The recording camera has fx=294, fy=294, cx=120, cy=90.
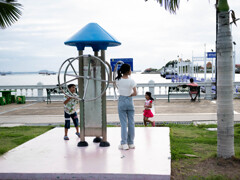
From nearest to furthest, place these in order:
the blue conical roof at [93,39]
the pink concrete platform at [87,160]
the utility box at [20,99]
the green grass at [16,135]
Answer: the pink concrete platform at [87,160]
the blue conical roof at [93,39]
the green grass at [16,135]
the utility box at [20,99]

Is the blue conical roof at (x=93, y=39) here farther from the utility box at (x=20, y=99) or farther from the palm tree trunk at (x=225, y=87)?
the utility box at (x=20, y=99)

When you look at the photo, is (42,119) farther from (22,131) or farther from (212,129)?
(212,129)

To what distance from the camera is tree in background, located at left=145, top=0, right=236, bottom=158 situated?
484cm

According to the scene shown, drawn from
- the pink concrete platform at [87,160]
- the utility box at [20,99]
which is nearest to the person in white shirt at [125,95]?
the pink concrete platform at [87,160]

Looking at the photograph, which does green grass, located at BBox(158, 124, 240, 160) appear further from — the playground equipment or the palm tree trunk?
the playground equipment

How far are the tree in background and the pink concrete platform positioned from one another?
39.6 inches

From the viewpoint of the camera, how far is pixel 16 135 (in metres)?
7.82

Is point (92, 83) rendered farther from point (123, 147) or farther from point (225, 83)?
point (225, 83)

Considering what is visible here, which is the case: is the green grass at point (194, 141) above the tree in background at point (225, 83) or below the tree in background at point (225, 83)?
below

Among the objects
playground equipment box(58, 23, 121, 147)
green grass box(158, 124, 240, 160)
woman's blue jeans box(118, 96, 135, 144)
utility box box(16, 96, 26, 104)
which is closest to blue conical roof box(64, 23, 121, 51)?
playground equipment box(58, 23, 121, 147)

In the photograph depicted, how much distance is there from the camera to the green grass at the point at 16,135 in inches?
263

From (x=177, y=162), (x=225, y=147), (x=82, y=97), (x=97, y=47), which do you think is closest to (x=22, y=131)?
(x=82, y=97)

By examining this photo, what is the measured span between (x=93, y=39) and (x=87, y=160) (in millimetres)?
2258

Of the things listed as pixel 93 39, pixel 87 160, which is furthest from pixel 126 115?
pixel 93 39
